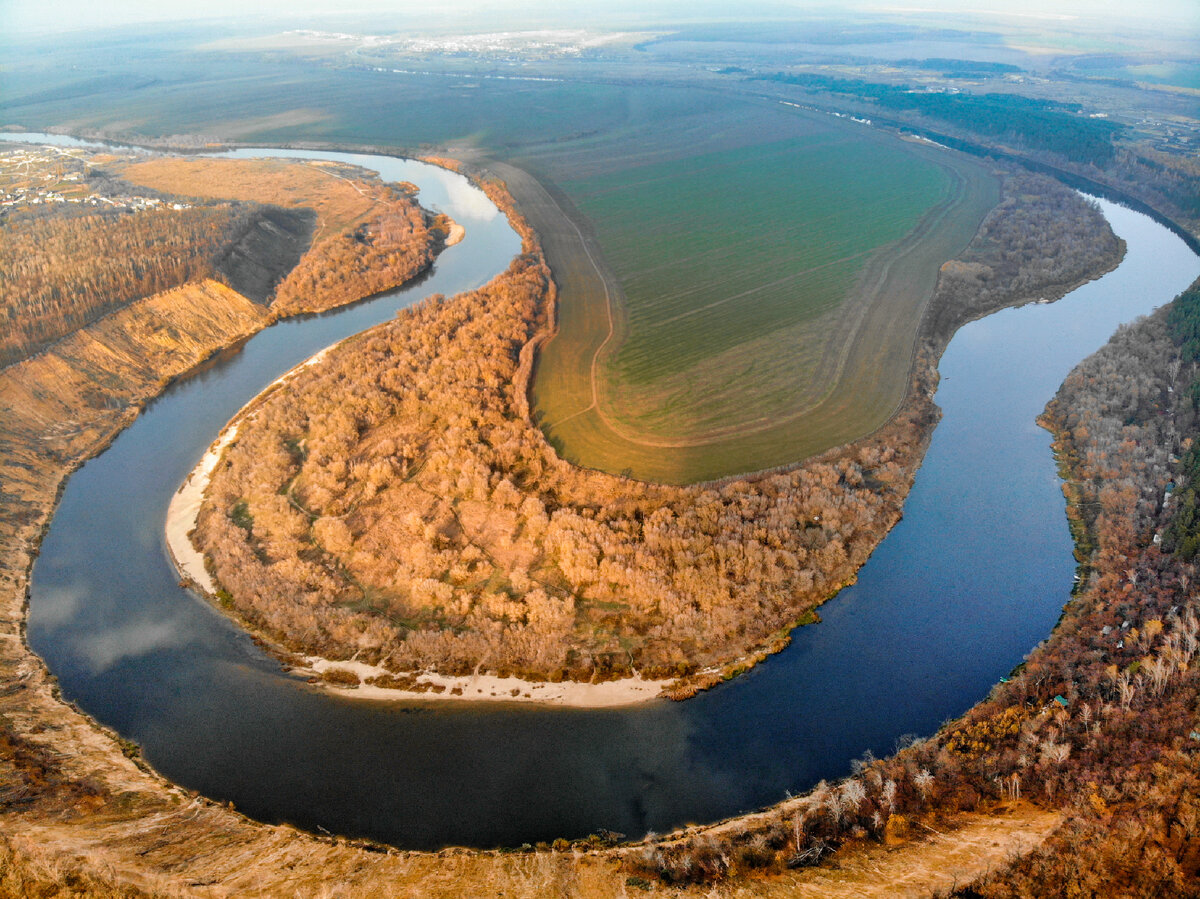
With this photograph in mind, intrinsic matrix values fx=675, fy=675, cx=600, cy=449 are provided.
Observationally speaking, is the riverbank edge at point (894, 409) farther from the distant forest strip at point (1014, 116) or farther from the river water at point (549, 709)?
the distant forest strip at point (1014, 116)

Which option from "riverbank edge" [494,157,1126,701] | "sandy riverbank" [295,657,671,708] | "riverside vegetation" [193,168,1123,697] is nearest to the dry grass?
"riverbank edge" [494,157,1126,701]

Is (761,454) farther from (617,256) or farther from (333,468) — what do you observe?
(617,256)

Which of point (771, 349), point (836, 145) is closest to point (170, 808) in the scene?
point (771, 349)

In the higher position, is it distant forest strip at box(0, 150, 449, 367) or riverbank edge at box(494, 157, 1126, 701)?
distant forest strip at box(0, 150, 449, 367)

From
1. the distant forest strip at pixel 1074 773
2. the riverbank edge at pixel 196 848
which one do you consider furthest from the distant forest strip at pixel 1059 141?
the riverbank edge at pixel 196 848

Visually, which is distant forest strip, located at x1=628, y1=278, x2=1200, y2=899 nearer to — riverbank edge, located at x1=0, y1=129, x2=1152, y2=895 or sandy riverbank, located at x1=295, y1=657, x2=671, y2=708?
riverbank edge, located at x1=0, y1=129, x2=1152, y2=895

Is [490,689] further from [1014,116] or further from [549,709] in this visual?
[1014,116]

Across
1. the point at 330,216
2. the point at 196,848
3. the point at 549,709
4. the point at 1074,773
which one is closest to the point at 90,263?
the point at 330,216
